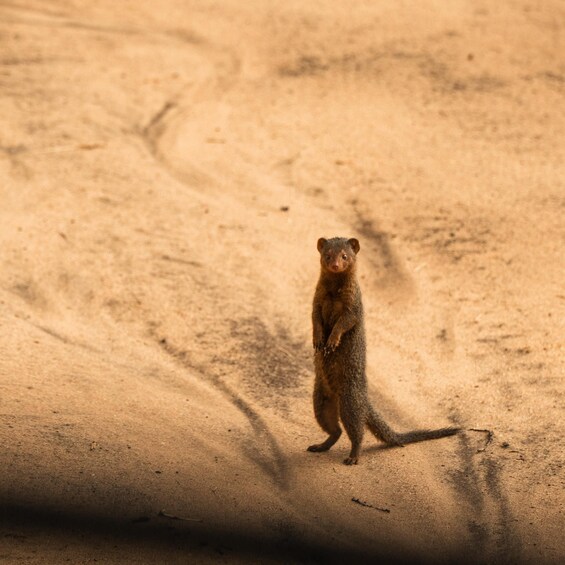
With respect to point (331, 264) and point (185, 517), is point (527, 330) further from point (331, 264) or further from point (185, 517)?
point (185, 517)

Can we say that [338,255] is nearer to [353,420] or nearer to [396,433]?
[353,420]

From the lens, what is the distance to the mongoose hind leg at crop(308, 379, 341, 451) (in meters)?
5.00

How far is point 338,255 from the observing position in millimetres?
4730

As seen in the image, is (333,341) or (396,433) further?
(396,433)

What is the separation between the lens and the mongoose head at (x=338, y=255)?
15.4ft

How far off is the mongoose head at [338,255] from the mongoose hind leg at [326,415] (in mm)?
675

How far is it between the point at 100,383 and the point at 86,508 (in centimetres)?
145

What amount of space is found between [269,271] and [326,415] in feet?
8.28

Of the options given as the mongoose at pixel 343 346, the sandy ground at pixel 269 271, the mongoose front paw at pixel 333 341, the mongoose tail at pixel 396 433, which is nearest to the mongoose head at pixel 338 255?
the mongoose at pixel 343 346

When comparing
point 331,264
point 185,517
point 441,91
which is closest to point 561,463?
point 331,264

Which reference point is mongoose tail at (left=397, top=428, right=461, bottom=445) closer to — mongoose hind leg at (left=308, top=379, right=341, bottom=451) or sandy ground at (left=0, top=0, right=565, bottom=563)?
sandy ground at (left=0, top=0, right=565, bottom=563)

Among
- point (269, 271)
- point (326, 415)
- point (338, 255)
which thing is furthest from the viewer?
point (269, 271)

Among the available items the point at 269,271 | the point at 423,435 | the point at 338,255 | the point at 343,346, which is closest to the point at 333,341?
the point at 343,346

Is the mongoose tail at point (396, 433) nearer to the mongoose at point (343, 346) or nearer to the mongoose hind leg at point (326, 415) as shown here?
the mongoose at point (343, 346)
